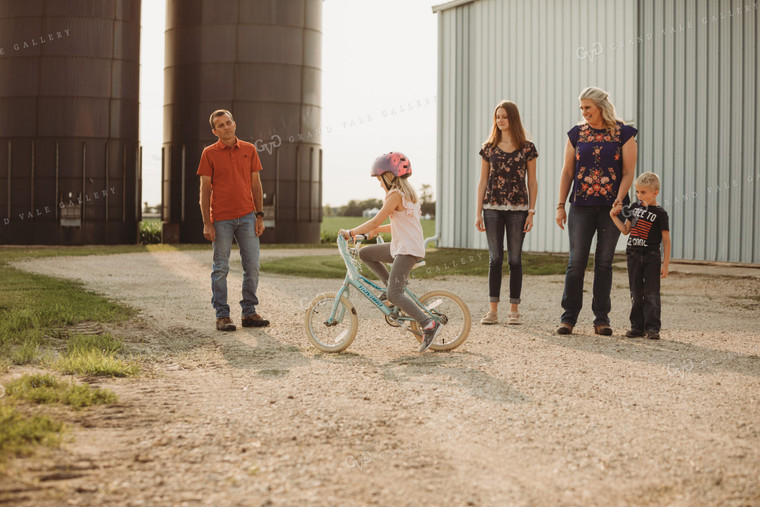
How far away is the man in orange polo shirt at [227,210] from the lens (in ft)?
21.8

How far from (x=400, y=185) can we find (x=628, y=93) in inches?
Result: 427

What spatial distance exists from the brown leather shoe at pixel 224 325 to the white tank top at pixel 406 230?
1793 millimetres

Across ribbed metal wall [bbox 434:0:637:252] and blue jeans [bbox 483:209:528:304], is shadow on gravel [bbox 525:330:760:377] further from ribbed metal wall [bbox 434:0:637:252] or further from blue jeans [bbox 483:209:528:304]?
ribbed metal wall [bbox 434:0:637:252]

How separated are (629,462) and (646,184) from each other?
342 centimetres

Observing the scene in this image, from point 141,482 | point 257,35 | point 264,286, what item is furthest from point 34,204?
point 141,482

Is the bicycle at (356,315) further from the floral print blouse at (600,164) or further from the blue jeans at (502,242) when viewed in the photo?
the floral print blouse at (600,164)

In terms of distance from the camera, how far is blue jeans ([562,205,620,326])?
6215 mm

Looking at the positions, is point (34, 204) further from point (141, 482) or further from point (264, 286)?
point (141, 482)

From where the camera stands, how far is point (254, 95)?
2325 cm

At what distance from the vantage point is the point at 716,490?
2760 millimetres

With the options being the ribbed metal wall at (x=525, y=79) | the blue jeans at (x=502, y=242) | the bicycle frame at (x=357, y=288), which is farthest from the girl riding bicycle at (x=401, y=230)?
the ribbed metal wall at (x=525, y=79)

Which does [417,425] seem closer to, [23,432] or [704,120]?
[23,432]

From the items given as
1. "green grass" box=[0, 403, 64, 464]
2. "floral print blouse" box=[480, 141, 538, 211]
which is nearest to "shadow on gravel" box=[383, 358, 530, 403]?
"green grass" box=[0, 403, 64, 464]

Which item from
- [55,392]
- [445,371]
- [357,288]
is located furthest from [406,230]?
[55,392]
